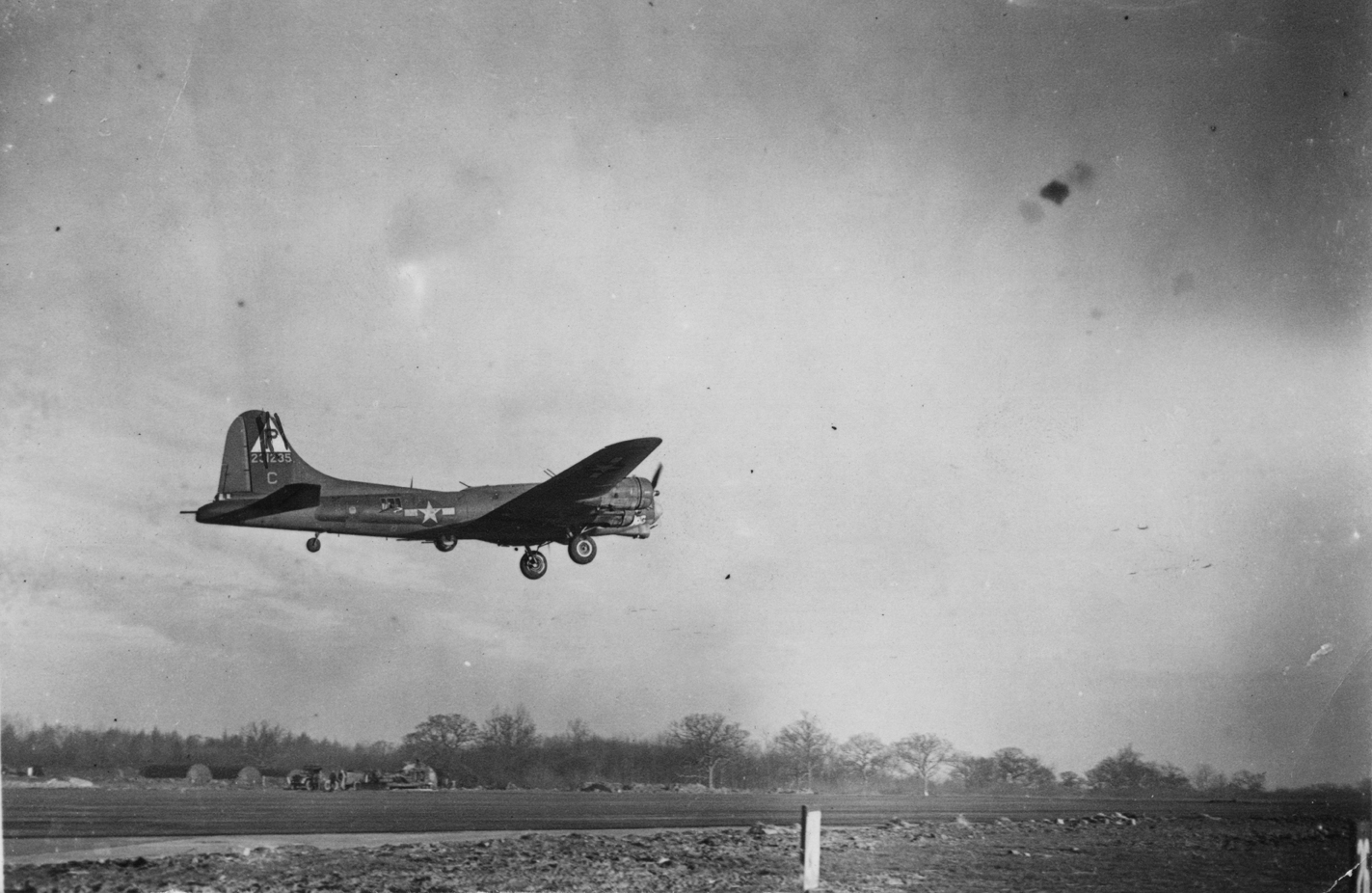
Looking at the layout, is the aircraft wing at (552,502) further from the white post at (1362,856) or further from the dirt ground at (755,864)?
the white post at (1362,856)

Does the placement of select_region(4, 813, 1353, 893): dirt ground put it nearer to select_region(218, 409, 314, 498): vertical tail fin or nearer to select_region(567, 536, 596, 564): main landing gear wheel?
select_region(567, 536, 596, 564): main landing gear wheel

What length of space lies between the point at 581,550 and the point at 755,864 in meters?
12.8

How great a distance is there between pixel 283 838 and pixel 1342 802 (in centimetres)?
3980

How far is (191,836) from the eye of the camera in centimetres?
1745

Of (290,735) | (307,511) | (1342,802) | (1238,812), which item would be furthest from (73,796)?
(1342,802)

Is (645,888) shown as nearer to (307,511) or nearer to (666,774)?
(307,511)

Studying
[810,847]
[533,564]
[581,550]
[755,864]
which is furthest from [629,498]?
[810,847]

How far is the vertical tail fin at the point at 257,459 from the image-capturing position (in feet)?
84.1

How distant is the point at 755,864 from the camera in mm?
17562

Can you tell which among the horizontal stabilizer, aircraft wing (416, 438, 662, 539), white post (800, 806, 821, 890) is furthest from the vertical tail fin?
white post (800, 806, 821, 890)

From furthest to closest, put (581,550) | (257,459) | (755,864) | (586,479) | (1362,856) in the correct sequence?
(581,550)
(586,479)
(257,459)
(1362,856)
(755,864)

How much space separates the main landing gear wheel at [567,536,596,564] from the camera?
2894 cm

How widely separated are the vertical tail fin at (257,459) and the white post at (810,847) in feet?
54.6

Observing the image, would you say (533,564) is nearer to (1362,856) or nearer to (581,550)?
(581,550)
